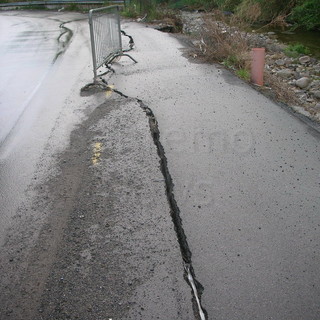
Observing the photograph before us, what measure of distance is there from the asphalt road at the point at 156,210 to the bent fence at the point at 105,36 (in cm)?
237

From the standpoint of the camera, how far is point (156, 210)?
401cm

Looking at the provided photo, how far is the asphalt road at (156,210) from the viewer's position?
2.96 metres

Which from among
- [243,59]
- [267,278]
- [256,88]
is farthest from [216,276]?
[243,59]

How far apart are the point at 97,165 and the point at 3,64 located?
24.3 feet

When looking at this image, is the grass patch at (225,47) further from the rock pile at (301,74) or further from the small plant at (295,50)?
the small plant at (295,50)

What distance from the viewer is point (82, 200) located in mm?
4227

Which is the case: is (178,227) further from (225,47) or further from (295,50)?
(295,50)

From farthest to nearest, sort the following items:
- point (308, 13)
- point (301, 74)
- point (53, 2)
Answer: point (53, 2), point (308, 13), point (301, 74)

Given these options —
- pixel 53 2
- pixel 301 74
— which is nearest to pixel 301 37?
pixel 301 74

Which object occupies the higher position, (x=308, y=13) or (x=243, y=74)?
(x=308, y=13)

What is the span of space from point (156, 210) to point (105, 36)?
23.2 feet

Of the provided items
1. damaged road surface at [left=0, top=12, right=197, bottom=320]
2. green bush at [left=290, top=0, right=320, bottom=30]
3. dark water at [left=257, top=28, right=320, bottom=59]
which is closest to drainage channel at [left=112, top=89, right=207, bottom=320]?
damaged road surface at [left=0, top=12, right=197, bottom=320]

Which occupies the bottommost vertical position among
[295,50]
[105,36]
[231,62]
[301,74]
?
[295,50]

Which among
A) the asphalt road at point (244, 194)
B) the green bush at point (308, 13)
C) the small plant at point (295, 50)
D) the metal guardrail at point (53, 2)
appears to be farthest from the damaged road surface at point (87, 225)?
the metal guardrail at point (53, 2)
